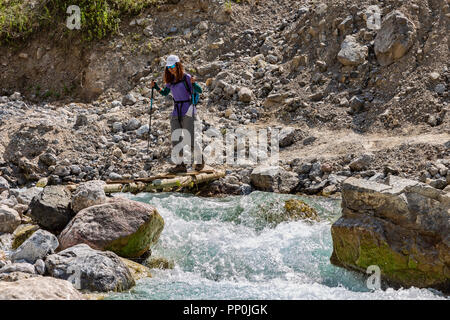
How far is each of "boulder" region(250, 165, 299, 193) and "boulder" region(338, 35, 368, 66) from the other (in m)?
3.58

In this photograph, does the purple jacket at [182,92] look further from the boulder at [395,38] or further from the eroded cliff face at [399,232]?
the boulder at [395,38]

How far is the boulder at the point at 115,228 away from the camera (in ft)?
20.7

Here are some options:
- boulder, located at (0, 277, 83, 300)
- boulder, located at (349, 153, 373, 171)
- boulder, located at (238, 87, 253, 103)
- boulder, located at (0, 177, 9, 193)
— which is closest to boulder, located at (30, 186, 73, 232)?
boulder, located at (0, 277, 83, 300)

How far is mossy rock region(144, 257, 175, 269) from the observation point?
6.55m

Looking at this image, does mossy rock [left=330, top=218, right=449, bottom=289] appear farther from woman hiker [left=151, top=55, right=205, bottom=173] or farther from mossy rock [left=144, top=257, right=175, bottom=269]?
woman hiker [left=151, top=55, right=205, bottom=173]

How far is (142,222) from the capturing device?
655 cm

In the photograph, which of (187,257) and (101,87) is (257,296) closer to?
(187,257)

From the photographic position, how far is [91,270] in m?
5.38

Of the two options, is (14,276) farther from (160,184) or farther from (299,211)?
(299,211)

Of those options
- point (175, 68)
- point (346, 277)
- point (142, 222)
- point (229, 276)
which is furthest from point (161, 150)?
point (346, 277)

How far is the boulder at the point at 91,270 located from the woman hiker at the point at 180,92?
406cm

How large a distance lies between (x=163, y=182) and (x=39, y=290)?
448cm

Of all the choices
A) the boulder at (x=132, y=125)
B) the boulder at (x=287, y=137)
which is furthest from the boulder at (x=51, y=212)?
the boulder at (x=287, y=137)

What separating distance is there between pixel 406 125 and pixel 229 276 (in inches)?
222
